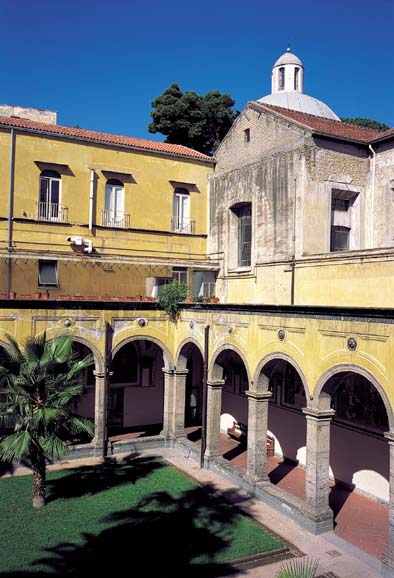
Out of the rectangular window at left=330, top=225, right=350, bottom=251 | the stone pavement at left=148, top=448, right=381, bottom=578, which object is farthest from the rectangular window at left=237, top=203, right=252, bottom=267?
the stone pavement at left=148, top=448, right=381, bottom=578

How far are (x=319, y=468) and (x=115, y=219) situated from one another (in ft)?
45.8

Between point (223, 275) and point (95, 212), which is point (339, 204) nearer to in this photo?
point (223, 275)

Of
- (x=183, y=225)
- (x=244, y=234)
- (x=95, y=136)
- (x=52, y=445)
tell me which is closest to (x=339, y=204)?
(x=244, y=234)

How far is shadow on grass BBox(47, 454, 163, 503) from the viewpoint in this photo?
16.4 meters

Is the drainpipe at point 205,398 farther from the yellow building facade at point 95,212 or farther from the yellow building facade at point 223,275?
the yellow building facade at point 95,212

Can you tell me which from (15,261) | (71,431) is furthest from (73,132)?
(71,431)

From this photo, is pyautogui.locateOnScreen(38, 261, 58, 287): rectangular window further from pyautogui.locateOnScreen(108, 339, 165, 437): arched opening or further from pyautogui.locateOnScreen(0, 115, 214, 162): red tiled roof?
pyautogui.locateOnScreen(0, 115, 214, 162): red tiled roof

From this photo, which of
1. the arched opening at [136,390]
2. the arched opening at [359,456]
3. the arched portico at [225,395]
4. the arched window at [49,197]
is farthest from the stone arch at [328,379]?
the arched window at [49,197]

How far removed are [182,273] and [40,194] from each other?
22.9 ft

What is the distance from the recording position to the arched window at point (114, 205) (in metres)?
23.5

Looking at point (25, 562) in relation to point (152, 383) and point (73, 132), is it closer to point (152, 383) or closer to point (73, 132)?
point (152, 383)

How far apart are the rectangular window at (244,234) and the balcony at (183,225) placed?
248 centimetres

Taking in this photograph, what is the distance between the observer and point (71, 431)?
47.9 feet

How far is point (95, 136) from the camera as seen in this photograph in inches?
935
